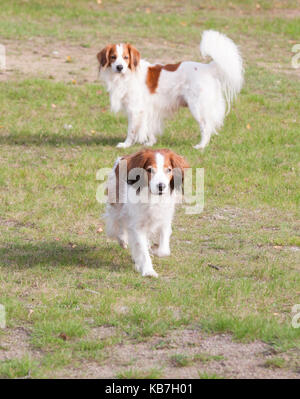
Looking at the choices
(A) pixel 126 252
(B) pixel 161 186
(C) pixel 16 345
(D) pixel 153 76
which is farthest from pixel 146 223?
(D) pixel 153 76

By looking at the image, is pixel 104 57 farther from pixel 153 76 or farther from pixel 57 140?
pixel 57 140

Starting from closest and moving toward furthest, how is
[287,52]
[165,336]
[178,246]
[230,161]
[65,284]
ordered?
[165,336] → [65,284] → [178,246] → [230,161] → [287,52]

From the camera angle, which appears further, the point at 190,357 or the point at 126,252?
the point at 126,252

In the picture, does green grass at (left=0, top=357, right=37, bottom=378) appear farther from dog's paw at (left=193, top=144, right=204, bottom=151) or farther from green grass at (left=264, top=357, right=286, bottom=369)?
dog's paw at (left=193, top=144, right=204, bottom=151)

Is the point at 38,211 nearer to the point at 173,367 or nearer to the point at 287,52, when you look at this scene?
the point at 173,367

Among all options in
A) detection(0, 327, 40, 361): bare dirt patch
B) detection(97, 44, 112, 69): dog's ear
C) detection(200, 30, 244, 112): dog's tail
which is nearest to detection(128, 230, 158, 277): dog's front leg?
detection(0, 327, 40, 361): bare dirt patch

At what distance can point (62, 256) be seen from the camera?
22.2 ft

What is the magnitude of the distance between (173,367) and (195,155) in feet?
19.3

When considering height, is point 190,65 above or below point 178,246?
above

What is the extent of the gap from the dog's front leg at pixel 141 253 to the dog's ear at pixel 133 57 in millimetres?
4713

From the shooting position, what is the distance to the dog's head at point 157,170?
5.92 meters

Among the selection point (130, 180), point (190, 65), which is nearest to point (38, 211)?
point (130, 180)

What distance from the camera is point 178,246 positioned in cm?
714

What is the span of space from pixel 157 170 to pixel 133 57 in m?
4.95
